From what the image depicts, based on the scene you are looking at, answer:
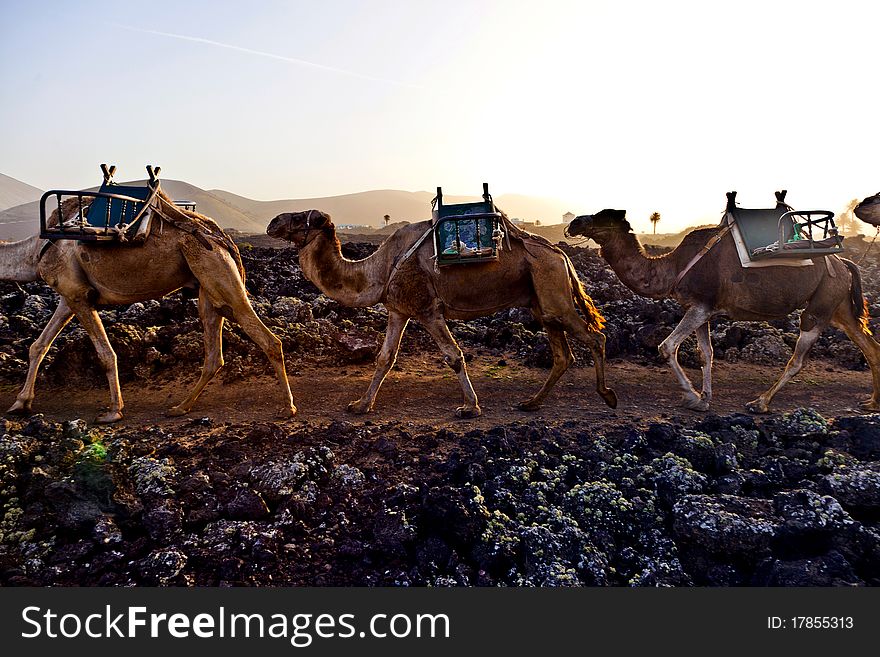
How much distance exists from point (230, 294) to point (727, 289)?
18.6 feet

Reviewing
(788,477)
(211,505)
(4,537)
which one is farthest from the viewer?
(788,477)

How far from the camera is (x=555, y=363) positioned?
6.53 metres

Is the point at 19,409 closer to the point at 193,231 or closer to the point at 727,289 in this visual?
the point at 193,231

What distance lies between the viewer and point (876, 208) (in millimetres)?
5113

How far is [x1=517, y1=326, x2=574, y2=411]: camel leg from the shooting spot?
641 centimetres

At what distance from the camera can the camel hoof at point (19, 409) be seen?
588 cm

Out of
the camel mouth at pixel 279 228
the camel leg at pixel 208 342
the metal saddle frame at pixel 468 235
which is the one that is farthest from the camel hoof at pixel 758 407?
the camel leg at pixel 208 342

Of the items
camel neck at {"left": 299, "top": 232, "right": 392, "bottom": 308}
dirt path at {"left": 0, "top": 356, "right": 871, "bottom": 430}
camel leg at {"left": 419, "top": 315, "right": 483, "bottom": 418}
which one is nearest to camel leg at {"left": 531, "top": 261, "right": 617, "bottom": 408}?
dirt path at {"left": 0, "top": 356, "right": 871, "bottom": 430}

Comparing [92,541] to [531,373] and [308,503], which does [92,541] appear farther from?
[531,373]

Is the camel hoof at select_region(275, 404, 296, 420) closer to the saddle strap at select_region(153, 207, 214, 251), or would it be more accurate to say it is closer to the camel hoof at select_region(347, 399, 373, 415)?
the camel hoof at select_region(347, 399, 373, 415)

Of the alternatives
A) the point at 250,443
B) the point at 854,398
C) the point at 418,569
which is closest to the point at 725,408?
the point at 854,398

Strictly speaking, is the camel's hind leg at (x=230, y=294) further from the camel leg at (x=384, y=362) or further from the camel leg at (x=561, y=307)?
the camel leg at (x=561, y=307)

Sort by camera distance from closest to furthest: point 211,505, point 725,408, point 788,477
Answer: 1. point 211,505
2. point 788,477
3. point 725,408

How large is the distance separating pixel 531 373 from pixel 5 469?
613 centimetres
